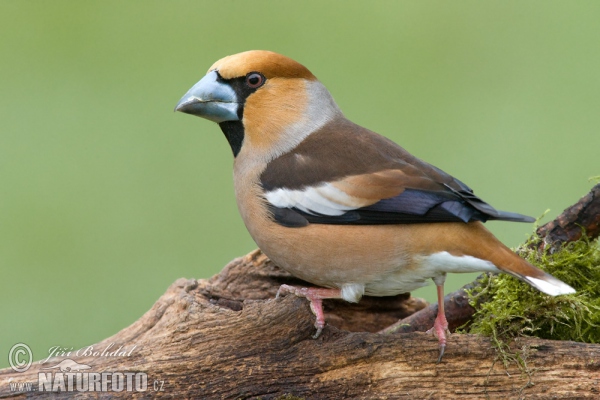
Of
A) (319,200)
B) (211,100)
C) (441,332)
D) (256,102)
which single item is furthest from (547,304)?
(211,100)

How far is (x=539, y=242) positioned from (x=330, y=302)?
1.27 meters

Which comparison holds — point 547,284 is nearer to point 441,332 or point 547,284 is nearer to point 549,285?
point 549,285

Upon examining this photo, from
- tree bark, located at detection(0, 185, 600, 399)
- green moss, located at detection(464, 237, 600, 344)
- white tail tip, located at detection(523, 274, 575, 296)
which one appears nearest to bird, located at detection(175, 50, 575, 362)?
white tail tip, located at detection(523, 274, 575, 296)

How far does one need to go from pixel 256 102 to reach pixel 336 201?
2.77 ft

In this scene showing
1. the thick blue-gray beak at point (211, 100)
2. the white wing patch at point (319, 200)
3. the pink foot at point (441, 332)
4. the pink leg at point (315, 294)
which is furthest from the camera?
the thick blue-gray beak at point (211, 100)

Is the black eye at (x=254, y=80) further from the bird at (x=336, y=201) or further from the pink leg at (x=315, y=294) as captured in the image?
the pink leg at (x=315, y=294)

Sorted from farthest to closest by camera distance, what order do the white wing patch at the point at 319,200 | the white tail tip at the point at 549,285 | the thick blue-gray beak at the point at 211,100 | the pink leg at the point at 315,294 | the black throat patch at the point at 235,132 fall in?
1. the black throat patch at the point at 235,132
2. the thick blue-gray beak at the point at 211,100
3. the pink leg at the point at 315,294
4. the white wing patch at the point at 319,200
5. the white tail tip at the point at 549,285

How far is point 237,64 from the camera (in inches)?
185

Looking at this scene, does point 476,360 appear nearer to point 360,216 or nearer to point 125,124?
point 360,216

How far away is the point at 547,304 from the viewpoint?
4387 mm

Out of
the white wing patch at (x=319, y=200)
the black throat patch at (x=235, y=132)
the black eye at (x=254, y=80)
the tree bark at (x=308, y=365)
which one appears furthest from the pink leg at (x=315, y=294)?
the black eye at (x=254, y=80)

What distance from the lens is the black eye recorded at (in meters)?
4.72

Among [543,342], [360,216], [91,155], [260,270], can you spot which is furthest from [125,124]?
[543,342]

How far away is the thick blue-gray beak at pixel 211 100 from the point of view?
4.66 meters
